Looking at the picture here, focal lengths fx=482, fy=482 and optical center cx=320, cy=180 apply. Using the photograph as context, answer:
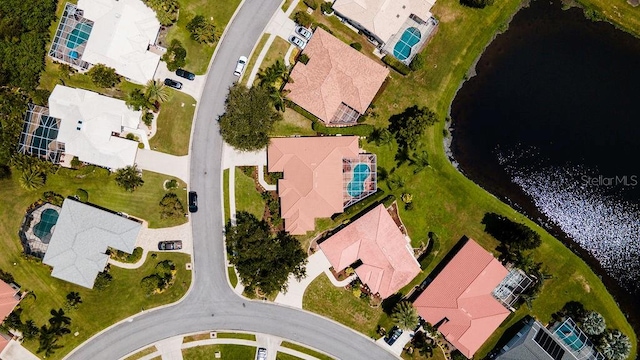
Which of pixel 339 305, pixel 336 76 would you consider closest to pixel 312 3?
pixel 336 76

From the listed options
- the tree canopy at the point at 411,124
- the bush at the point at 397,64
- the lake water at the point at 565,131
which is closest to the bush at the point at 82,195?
the tree canopy at the point at 411,124

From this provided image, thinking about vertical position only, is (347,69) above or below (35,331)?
above

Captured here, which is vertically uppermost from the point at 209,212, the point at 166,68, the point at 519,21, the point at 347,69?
the point at 519,21

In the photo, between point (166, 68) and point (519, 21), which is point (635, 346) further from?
point (166, 68)

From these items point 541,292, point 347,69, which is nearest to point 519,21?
point 347,69

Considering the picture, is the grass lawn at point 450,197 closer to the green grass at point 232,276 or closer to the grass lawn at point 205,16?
the green grass at point 232,276

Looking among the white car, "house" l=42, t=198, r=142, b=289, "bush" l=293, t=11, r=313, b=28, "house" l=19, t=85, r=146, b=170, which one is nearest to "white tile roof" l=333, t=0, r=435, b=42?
"bush" l=293, t=11, r=313, b=28
